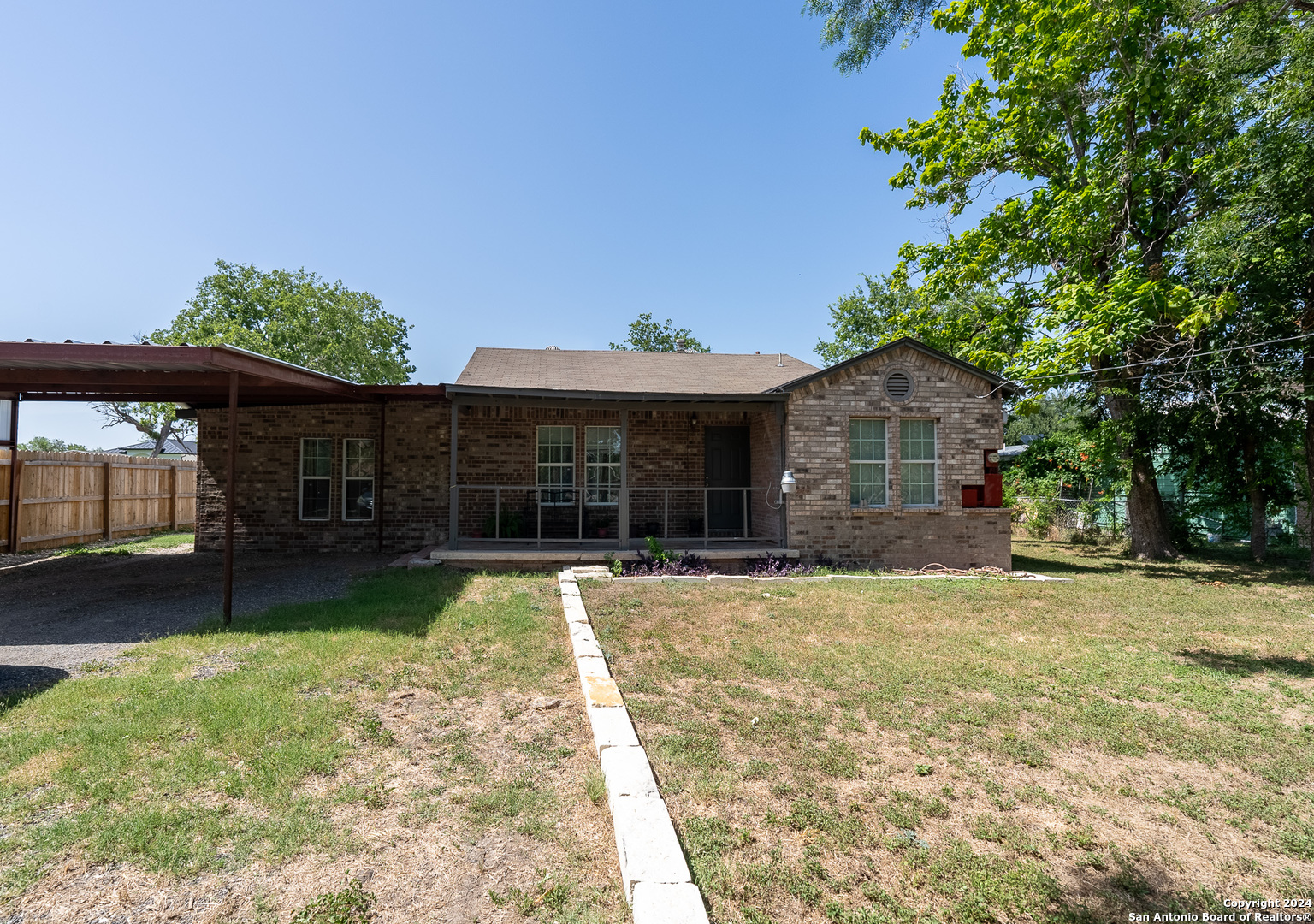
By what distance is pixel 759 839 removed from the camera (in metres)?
2.82

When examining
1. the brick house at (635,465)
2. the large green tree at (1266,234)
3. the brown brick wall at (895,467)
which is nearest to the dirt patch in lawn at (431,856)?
the brick house at (635,465)

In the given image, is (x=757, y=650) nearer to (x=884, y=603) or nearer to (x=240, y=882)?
(x=884, y=603)

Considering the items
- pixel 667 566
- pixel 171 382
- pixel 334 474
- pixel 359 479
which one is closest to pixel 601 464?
pixel 667 566

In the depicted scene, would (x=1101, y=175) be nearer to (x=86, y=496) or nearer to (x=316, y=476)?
(x=316, y=476)

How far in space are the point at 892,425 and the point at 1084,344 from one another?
11.9ft

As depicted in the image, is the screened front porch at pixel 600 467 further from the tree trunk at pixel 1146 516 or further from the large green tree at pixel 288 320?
the large green tree at pixel 288 320

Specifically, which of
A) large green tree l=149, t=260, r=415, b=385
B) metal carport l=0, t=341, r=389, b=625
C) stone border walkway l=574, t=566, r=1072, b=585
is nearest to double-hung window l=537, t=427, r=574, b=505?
stone border walkway l=574, t=566, r=1072, b=585

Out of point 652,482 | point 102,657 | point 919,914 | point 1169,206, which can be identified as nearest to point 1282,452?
point 1169,206

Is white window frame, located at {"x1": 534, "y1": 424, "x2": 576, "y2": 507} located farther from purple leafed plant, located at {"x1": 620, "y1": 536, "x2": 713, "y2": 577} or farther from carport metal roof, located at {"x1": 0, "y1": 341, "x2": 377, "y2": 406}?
carport metal roof, located at {"x1": 0, "y1": 341, "x2": 377, "y2": 406}

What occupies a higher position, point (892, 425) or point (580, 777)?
point (892, 425)

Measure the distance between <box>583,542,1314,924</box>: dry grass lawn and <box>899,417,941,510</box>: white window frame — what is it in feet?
11.5

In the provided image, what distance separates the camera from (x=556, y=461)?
40.3 ft

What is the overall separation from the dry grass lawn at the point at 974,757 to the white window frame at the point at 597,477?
510cm

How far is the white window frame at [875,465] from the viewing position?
10562 millimetres
